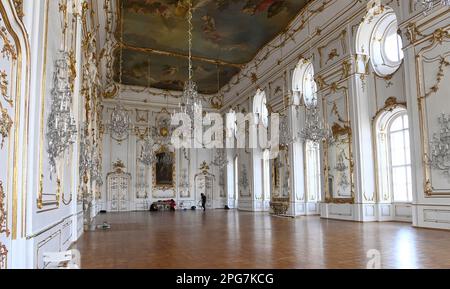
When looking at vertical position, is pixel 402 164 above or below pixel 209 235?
above

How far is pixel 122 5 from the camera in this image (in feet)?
40.7

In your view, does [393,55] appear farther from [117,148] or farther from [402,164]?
[117,148]

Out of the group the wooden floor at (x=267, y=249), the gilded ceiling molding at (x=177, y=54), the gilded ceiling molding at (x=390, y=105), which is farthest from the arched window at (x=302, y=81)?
the wooden floor at (x=267, y=249)

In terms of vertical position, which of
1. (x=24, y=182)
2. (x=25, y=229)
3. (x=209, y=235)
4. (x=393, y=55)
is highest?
(x=393, y=55)

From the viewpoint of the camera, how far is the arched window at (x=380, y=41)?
11.0 metres

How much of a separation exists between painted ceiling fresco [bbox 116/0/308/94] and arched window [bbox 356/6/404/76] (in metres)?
2.73

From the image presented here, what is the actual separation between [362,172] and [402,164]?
1.13m

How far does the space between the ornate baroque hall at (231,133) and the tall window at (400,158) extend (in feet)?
0.14

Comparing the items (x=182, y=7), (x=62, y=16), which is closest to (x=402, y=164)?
(x=182, y=7)

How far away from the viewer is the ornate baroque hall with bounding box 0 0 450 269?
4020mm

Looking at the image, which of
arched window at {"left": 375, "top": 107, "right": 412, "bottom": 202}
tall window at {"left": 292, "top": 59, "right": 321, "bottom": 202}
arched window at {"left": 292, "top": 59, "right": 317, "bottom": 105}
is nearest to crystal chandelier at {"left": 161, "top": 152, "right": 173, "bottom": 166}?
tall window at {"left": 292, "top": 59, "right": 321, "bottom": 202}

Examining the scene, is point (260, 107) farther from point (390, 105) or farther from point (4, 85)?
point (4, 85)

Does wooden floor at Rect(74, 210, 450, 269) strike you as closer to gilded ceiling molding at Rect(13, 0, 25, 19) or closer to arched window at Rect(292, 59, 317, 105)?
gilded ceiling molding at Rect(13, 0, 25, 19)

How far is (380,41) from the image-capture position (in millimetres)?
11562
